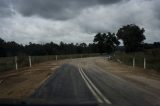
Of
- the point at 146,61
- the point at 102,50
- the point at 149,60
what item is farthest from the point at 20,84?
the point at 102,50

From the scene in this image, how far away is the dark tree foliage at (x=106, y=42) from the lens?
150250 mm

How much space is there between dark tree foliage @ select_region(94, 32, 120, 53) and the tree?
32046 millimetres

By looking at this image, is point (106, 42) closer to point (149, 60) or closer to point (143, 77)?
point (149, 60)

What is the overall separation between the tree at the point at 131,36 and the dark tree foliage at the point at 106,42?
3205 cm

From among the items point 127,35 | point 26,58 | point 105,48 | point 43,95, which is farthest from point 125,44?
point 43,95

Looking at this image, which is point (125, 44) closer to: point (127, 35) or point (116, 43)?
point (127, 35)

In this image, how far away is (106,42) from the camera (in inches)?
5945

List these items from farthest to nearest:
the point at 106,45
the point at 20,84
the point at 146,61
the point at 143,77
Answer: the point at 106,45 → the point at 146,61 → the point at 143,77 → the point at 20,84

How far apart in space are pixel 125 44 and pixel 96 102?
330 feet

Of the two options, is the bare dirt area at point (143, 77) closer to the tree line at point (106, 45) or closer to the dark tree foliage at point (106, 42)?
the tree line at point (106, 45)

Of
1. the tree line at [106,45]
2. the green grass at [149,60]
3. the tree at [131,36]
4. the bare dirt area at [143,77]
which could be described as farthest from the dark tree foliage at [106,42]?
the bare dirt area at [143,77]

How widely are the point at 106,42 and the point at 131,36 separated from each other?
38218 millimetres

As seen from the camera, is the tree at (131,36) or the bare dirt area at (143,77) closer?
the bare dirt area at (143,77)

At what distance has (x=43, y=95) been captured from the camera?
617 inches
